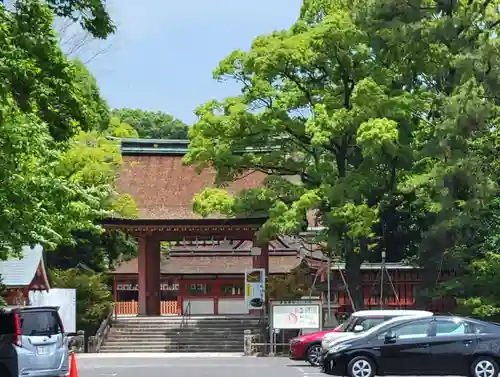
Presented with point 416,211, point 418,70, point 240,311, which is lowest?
point 240,311

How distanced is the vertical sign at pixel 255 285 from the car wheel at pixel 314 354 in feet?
30.6

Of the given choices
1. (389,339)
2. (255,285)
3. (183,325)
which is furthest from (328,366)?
(183,325)

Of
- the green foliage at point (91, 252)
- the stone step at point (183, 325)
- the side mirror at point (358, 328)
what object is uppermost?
the green foliage at point (91, 252)

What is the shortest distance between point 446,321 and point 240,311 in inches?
1253

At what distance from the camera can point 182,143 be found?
47.9 m

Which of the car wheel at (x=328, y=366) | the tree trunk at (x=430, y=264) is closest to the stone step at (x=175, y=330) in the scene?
the tree trunk at (x=430, y=264)

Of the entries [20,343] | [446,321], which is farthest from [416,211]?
[20,343]

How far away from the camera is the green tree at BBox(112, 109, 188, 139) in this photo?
303ft

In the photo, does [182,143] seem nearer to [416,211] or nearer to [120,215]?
[120,215]

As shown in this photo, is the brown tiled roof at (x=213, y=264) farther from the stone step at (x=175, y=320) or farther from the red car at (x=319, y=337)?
the red car at (x=319, y=337)

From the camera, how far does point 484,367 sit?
17281mm

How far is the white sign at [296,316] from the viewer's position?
3145 centimetres

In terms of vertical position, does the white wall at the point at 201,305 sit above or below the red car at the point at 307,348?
above

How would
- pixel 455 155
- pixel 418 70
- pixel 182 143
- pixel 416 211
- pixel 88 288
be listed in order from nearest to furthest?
pixel 455 155 → pixel 418 70 → pixel 416 211 → pixel 88 288 → pixel 182 143
